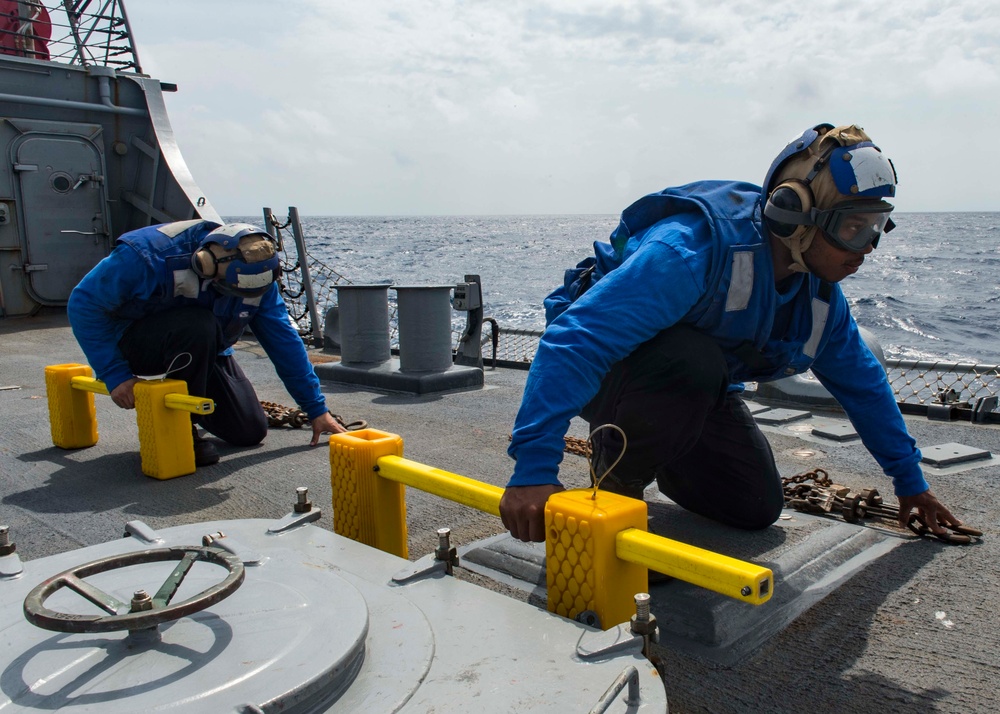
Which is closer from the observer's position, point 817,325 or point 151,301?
point 817,325

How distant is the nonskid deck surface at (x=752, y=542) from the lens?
6.38ft

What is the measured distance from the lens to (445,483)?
7.06 ft

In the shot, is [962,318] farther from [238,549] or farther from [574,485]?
[238,549]

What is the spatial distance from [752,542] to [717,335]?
74 cm

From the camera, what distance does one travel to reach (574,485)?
354cm

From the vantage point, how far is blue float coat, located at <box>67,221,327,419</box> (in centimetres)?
370

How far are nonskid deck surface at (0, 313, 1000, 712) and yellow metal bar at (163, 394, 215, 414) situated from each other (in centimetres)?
36

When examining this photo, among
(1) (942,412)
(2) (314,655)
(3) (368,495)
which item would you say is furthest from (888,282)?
(2) (314,655)

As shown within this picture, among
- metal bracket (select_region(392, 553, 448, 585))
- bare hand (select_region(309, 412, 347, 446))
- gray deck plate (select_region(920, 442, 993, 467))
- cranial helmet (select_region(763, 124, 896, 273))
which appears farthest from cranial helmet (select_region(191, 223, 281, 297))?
gray deck plate (select_region(920, 442, 993, 467))

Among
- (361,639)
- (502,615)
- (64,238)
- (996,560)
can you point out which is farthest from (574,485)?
(64,238)

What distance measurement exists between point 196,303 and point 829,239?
2963mm

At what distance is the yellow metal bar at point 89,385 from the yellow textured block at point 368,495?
6.47 feet

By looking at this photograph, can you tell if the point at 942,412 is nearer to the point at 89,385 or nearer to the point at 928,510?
the point at 928,510

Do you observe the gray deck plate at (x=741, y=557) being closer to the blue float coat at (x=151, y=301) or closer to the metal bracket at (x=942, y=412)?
the blue float coat at (x=151, y=301)
